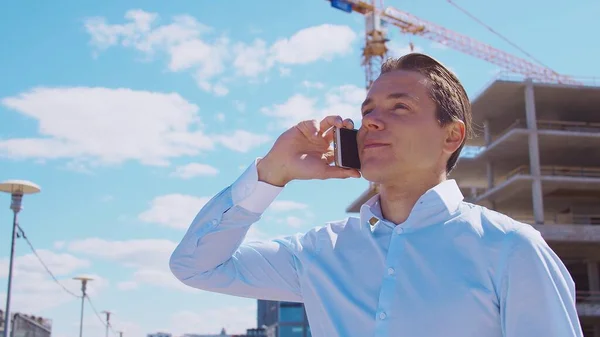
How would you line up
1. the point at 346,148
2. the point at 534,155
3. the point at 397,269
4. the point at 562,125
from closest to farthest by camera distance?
the point at 397,269, the point at 346,148, the point at 534,155, the point at 562,125

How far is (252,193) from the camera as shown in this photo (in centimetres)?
292

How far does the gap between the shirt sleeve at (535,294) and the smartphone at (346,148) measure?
82 cm

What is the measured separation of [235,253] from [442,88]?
112 cm

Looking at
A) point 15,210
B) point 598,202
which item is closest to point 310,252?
point 15,210

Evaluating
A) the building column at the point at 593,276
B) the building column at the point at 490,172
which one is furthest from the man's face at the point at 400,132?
the building column at the point at 593,276

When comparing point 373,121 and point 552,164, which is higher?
point 552,164

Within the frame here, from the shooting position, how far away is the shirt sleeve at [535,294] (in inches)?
81.0

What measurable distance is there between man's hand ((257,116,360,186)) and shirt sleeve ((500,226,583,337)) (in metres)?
0.92

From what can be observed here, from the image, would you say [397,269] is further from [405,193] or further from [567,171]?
[567,171]

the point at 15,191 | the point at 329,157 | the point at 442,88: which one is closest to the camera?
the point at 442,88

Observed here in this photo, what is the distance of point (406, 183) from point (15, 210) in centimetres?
1592

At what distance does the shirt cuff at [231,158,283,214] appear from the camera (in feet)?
9.59

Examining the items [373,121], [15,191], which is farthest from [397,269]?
[15,191]

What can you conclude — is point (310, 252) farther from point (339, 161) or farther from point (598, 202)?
point (598, 202)
